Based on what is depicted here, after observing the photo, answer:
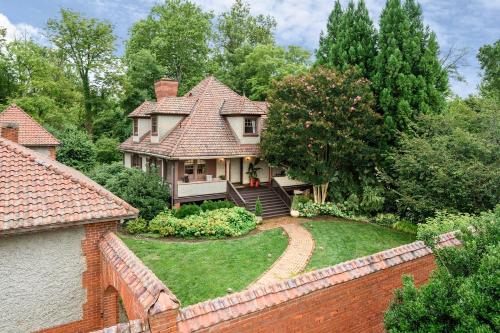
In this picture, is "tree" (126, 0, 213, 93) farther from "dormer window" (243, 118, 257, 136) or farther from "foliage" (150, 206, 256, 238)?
"foliage" (150, 206, 256, 238)

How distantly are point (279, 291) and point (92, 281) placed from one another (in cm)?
461

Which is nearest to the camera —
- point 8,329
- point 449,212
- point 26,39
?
point 8,329

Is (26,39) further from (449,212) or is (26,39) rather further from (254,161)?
(449,212)

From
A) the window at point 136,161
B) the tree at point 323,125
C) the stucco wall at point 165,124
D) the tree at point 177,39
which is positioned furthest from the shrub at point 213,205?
the tree at point 177,39

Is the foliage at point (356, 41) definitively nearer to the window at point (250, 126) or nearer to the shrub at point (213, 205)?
the window at point (250, 126)

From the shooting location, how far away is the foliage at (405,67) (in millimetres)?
18216

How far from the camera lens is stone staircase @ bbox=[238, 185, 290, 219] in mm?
20422

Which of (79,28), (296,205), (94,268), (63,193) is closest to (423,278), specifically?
(94,268)

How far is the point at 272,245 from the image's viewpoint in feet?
48.6

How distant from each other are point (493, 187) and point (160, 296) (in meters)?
14.4

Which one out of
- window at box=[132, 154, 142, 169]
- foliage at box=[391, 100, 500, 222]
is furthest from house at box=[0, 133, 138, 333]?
window at box=[132, 154, 142, 169]

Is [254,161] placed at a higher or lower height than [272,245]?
higher

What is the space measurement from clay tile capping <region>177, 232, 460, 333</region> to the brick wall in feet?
12.3

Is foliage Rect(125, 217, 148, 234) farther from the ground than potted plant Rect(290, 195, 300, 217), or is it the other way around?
potted plant Rect(290, 195, 300, 217)
